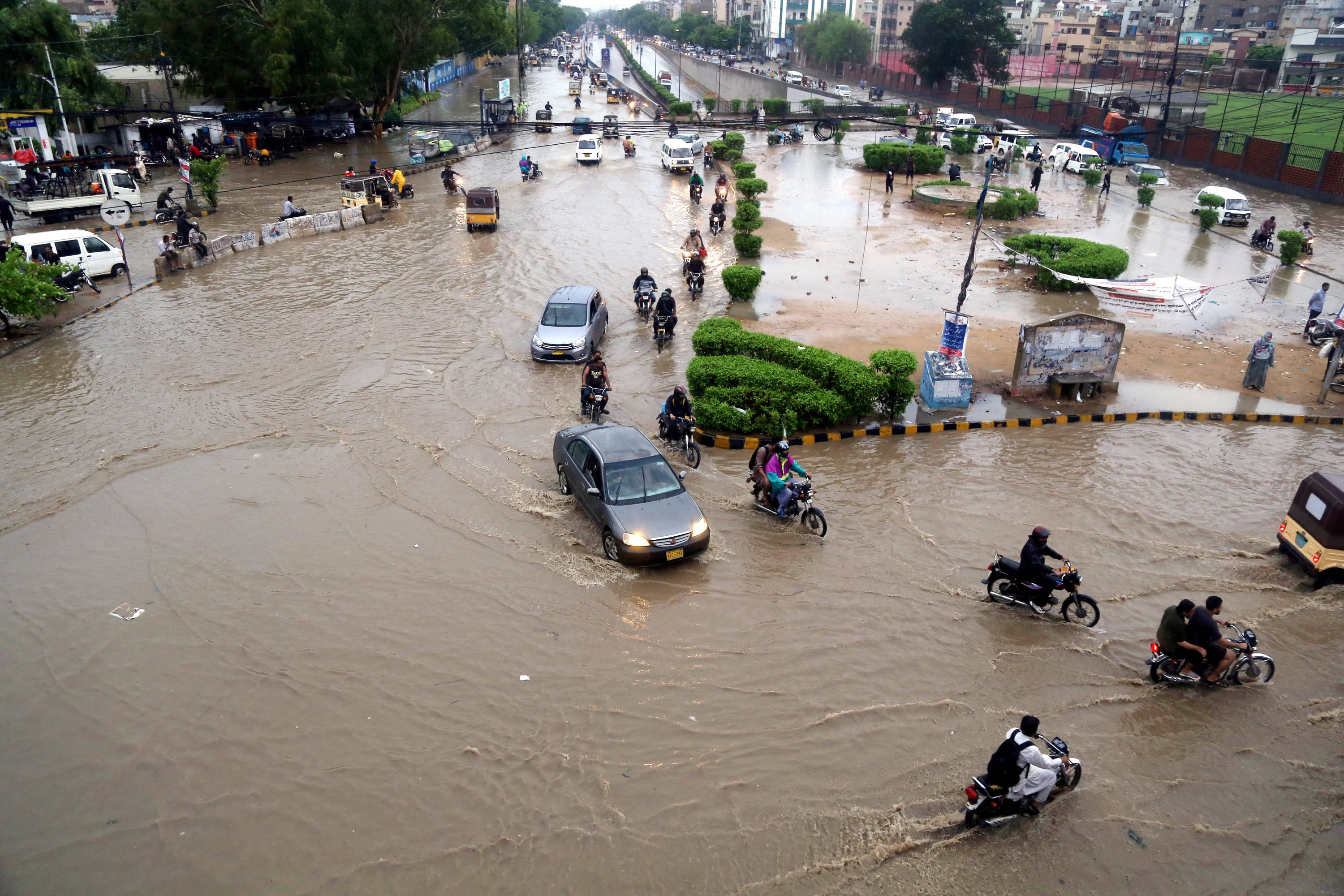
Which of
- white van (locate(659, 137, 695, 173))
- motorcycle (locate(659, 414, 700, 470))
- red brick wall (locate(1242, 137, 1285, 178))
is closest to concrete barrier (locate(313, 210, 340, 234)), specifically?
white van (locate(659, 137, 695, 173))

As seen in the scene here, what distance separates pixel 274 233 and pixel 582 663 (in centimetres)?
2398

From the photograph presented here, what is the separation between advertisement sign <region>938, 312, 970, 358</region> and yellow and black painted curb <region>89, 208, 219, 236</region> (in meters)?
27.1

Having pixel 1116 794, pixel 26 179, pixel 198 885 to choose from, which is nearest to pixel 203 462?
pixel 198 885

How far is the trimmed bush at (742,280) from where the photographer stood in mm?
21094

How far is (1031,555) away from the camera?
30.6ft

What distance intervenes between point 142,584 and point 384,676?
3915 mm

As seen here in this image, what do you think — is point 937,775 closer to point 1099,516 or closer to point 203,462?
point 1099,516

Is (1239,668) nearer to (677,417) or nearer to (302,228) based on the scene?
(677,417)

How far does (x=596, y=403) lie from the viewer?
1495 centimetres

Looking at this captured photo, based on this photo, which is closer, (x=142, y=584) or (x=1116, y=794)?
(x=1116, y=794)

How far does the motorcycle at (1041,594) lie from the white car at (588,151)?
3873 cm

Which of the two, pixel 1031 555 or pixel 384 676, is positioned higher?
pixel 1031 555

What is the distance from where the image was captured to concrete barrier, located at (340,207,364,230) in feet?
97.3

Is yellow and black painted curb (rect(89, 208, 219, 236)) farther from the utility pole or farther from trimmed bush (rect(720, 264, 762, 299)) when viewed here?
trimmed bush (rect(720, 264, 762, 299))
